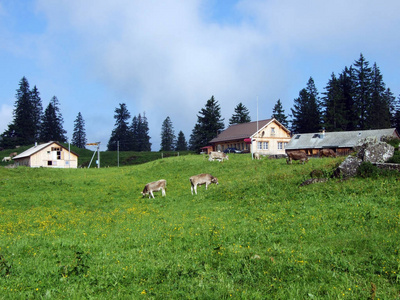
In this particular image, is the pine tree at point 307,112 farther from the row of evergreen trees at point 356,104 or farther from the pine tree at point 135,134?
the pine tree at point 135,134

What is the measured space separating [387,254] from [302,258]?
2244 millimetres

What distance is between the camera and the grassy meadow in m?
8.27

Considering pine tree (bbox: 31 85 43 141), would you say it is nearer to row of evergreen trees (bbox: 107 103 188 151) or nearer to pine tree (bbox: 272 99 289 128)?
row of evergreen trees (bbox: 107 103 188 151)

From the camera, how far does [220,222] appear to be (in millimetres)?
15078

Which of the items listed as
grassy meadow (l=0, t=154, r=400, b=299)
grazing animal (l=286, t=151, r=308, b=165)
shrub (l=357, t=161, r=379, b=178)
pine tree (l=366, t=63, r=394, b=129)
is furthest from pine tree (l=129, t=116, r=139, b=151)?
shrub (l=357, t=161, r=379, b=178)

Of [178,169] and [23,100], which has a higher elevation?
[23,100]

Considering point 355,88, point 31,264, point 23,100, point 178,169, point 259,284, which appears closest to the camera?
point 259,284

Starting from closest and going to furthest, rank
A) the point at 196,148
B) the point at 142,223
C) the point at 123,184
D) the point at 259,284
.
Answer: the point at 259,284 → the point at 142,223 → the point at 123,184 → the point at 196,148

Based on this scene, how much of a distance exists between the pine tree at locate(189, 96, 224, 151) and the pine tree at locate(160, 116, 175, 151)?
183 feet

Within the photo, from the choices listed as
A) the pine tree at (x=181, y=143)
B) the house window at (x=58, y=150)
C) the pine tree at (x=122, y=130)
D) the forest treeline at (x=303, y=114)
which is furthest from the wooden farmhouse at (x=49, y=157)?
the pine tree at (x=181, y=143)

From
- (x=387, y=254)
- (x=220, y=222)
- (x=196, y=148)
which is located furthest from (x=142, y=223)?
(x=196, y=148)

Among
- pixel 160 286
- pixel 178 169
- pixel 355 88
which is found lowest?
pixel 160 286

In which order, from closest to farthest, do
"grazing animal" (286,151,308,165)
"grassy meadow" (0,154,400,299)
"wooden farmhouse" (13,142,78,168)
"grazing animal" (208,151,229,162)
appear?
"grassy meadow" (0,154,400,299) → "grazing animal" (286,151,308,165) → "grazing animal" (208,151,229,162) → "wooden farmhouse" (13,142,78,168)

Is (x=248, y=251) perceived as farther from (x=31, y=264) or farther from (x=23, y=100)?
(x=23, y=100)
